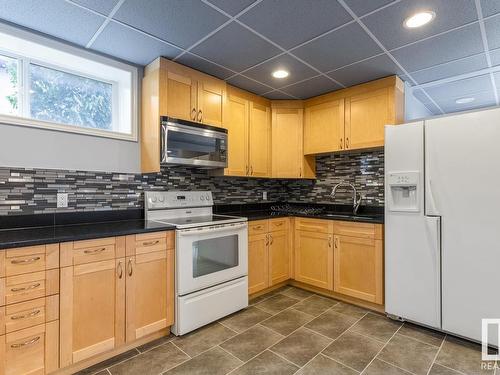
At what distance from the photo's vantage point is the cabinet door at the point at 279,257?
3.13m

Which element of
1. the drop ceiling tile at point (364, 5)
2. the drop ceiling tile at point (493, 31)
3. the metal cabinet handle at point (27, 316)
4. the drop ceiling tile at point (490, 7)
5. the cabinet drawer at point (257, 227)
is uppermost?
the drop ceiling tile at point (364, 5)

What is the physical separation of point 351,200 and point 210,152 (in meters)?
1.85

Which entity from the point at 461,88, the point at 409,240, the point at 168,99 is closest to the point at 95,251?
the point at 168,99

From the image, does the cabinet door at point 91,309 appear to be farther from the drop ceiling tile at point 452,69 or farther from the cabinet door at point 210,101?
the drop ceiling tile at point 452,69

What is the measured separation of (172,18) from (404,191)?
7.67 feet

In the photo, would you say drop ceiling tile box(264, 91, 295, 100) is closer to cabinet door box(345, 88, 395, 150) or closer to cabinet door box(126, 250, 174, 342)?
cabinet door box(345, 88, 395, 150)

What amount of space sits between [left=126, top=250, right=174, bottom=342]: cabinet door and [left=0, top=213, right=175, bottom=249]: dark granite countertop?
0.22 m

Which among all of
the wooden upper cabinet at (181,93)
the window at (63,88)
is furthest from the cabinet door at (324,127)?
the window at (63,88)

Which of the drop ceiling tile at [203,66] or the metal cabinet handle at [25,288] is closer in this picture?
the metal cabinet handle at [25,288]

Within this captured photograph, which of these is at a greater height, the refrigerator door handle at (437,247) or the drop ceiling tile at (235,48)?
the drop ceiling tile at (235,48)

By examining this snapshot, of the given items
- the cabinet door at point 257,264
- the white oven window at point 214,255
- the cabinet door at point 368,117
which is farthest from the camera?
the cabinet door at point 257,264

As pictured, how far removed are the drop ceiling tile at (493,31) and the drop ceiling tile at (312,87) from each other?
50.7 inches

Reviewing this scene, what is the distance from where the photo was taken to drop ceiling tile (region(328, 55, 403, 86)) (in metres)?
2.48

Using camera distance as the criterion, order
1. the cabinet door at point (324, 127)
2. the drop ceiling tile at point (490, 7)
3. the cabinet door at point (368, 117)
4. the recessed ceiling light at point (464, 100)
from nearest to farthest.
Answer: the drop ceiling tile at point (490, 7), the cabinet door at point (368, 117), the cabinet door at point (324, 127), the recessed ceiling light at point (464, 100)
